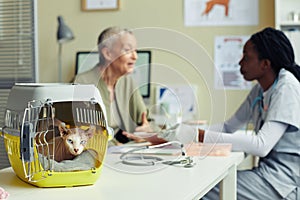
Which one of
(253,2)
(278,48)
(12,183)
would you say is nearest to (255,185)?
(278,48)

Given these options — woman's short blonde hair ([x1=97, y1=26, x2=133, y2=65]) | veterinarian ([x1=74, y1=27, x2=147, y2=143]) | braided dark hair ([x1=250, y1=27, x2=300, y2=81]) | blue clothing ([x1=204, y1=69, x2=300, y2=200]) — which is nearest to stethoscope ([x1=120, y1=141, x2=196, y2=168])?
blue clothing ([x1=204, y1=69, x2=300, y2=200])

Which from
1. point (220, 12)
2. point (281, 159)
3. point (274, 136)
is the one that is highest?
point (220, 12)

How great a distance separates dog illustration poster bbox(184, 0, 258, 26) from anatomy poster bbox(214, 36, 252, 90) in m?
0.11

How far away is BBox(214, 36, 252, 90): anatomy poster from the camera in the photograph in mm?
3840

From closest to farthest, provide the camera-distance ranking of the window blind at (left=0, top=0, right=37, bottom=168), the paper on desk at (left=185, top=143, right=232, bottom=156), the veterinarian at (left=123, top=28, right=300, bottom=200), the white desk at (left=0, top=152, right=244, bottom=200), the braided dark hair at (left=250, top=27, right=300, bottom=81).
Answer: the white desk at (left=0, top=152, right=244, bottom=200)
the paper on desk at (left=185, top=143, right=232, bottom=156)
the veterinarian at (left=123, top=28, right=300, bottom=200)
the braided dark hair at (left=250, top=27, right=300, bottom=81)
the window blind at (left=0, top=0, right=37, bottom=168)

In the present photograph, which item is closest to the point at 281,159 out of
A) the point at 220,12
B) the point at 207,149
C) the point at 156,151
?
the point at 207,149

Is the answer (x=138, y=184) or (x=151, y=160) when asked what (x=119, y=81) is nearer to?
(x=151, y=160)

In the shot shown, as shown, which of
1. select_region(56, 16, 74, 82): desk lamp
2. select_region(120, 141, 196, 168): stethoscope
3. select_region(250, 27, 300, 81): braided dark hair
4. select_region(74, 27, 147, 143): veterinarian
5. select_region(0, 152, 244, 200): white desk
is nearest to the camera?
select_region(0, 152, 244, 200): white desk

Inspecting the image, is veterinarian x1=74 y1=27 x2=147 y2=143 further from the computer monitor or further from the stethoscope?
the stethoscope

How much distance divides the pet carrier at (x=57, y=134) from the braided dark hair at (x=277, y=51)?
1.22 meters

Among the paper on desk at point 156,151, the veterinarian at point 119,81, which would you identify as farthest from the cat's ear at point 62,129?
the veterinarian at point 119,81

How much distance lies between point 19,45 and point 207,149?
143 cm

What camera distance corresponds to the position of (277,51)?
255 centimetres

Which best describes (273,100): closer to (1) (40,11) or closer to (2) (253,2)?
(2) (253,2)
